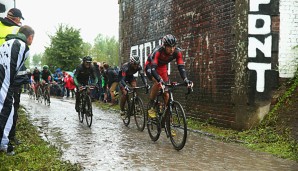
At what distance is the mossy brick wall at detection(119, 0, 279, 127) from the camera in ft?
30.4

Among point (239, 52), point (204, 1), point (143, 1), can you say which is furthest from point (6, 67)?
point (143, 1)

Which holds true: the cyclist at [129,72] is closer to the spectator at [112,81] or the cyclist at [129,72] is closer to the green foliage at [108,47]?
the spectator at [112,81]

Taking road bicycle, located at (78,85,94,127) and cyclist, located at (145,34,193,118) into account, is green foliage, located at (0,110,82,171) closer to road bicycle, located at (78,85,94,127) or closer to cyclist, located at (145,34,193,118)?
cyclist, located at (145,34,193,118)

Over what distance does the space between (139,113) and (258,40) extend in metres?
3.48

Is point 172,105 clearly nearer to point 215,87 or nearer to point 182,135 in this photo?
point 182,135

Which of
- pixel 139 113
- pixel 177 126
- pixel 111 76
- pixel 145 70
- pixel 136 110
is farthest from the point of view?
pixel 111 76

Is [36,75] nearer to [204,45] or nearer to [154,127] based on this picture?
[204,45]

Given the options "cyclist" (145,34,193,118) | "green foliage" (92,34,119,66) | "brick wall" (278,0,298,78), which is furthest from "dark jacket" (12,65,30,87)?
"green foliage" (92,34,119,66)

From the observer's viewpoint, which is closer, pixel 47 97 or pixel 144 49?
pixel 144 49

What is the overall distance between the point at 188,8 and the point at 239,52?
10.1 feet

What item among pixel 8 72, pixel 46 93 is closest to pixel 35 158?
pixel 8 72

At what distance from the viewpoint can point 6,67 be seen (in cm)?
555

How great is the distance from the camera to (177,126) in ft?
23.5

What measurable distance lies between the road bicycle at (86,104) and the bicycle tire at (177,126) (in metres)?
3.52
